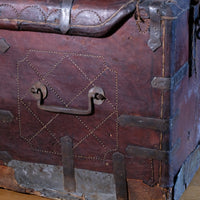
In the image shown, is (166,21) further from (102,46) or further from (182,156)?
(182,156)

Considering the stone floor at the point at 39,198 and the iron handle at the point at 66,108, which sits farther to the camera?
the stone floor at the point at 39,198

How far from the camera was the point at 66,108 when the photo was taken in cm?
256

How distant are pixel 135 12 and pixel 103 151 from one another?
660 mm

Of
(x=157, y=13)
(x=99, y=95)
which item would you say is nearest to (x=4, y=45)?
(x=99, y=95)

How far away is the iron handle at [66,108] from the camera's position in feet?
8.18

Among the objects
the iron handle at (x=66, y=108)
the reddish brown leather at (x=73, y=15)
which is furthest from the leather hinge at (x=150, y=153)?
the reddish brown leather at (x=73, y=15)

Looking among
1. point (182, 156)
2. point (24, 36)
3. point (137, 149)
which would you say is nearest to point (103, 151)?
point (137, 149)

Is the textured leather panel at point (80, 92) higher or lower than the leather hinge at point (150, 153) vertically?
higher

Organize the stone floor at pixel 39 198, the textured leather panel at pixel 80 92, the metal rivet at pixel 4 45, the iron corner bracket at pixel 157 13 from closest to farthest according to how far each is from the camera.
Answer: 1. the iron corner bracket at pixel 157 13
2. the textured leather panel at pixel 80 92
3. the metal rivet at pixel 4 45
4. the stone floor at pixel 39 198

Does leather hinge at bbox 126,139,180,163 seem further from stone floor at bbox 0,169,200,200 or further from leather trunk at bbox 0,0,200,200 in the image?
stone floor at bbox 0,169,200,200

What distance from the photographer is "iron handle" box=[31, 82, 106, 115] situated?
249 cm

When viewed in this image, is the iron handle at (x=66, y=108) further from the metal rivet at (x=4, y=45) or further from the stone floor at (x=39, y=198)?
the stone floor at (x=39, y=198)

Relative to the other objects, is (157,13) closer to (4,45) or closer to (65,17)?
(65,17)

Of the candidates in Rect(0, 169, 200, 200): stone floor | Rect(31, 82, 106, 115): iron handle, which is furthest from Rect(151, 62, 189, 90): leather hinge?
Rect(0, 169, 200, 200): stone floor
